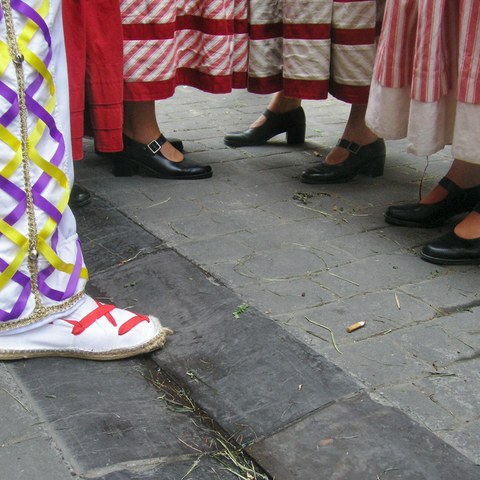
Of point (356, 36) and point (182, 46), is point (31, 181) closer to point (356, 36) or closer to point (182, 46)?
point (182, 46)

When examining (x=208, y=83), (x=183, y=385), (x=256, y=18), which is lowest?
(x=183, y=385)

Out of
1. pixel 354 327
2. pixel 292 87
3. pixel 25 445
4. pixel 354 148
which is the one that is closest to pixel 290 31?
pixel 292 87

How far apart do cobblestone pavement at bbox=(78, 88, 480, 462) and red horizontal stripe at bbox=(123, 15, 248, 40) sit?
570mm

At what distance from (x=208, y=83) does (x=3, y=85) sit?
1.59 metres

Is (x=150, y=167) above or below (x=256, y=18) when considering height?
below

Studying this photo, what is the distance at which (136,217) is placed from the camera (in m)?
2.86

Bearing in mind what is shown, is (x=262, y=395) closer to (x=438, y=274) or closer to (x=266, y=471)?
(x=266, y=471)

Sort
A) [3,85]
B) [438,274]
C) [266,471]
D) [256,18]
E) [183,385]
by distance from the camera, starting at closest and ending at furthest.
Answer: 1. [266,471]
2. [3,85]
3. [183,385]
4. [438,274]
5. [256,18]

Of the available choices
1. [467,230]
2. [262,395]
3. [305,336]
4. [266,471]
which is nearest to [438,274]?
[467,230]

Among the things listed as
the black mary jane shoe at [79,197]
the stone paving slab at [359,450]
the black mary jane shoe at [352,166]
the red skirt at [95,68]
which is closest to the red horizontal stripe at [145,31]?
the red skirt at [95,68]

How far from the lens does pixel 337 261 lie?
2.52 metres

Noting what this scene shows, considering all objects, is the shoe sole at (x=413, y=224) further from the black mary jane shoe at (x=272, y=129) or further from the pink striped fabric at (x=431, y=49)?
the black mary jane shoe at (x=272, y=129)

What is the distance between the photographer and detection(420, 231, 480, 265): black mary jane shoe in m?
2.51

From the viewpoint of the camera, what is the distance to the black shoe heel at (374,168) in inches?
131
